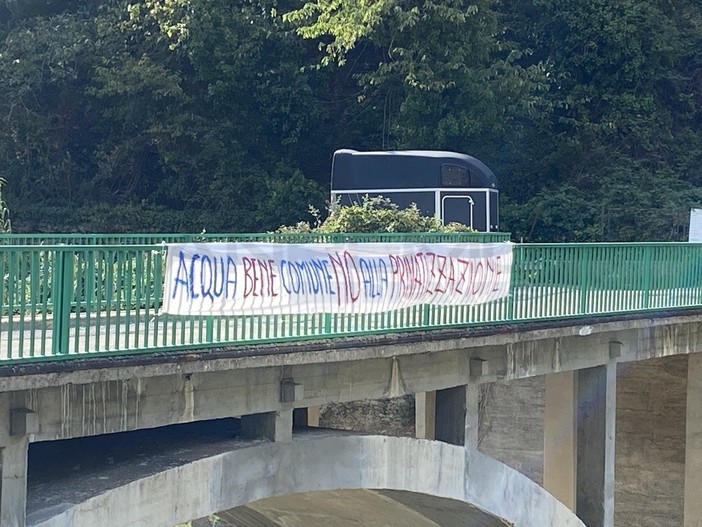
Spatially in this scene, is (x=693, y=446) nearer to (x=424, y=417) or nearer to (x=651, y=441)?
(x=651, y=441)

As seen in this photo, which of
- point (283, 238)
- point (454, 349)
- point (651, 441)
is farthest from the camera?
point (651, 441)

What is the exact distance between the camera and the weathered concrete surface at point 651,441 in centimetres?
1905

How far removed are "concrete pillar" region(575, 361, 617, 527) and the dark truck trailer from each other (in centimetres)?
832

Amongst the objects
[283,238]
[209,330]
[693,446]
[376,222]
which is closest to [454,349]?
[283,238]

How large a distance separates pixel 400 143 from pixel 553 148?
19.1ft

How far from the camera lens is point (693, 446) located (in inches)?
695

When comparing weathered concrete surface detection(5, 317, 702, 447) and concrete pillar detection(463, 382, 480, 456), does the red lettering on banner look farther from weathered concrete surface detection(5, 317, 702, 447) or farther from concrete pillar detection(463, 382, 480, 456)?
Result: concrete pillar detection(463, 382, 480, 456)

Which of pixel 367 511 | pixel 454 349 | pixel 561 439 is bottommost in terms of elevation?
pixel 367 511

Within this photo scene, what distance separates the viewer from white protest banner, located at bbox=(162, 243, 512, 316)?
824 centimetres

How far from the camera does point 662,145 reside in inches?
1328

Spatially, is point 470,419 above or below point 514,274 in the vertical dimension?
below

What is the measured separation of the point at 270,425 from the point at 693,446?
11.0 m

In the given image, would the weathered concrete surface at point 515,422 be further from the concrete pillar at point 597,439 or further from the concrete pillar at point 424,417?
the concrete pillar at point 597,439

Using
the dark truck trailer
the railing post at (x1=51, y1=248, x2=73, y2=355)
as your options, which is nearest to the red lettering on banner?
the railing post at (x1=51, y1=248, x2=73, y2=355)
